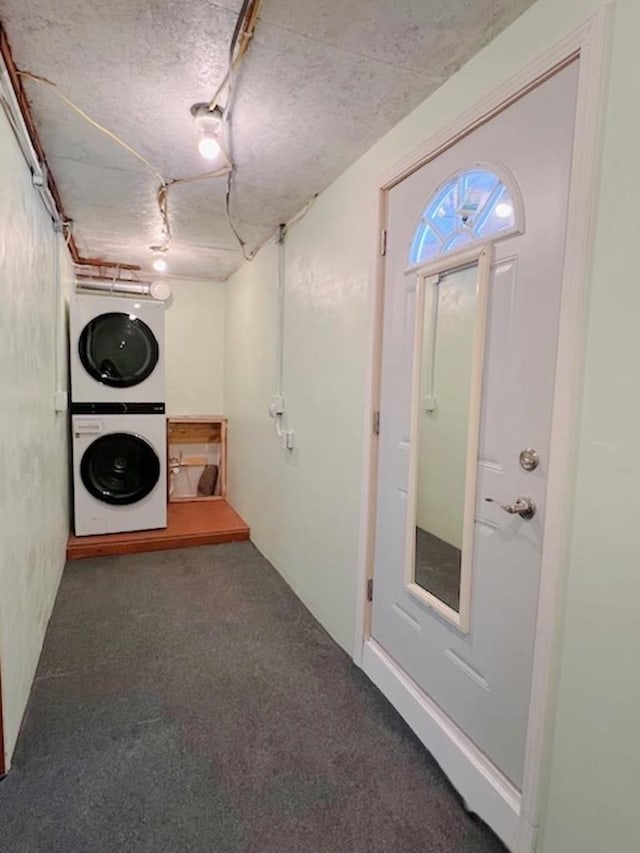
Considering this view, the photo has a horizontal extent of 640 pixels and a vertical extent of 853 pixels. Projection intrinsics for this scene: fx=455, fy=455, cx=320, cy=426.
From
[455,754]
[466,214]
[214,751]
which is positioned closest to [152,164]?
[466,214]

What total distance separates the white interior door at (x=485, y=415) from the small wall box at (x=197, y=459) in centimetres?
309

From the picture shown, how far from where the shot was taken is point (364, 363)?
2090 millimetres

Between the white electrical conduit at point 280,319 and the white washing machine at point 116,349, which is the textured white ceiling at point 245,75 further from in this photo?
the white washing machine at point 116,349

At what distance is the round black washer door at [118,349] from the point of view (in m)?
3.51

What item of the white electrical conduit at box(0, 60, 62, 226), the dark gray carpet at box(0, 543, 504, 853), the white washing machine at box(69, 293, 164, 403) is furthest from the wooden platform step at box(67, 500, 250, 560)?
the white electrical conduit at box(0, 60, 62, 226)

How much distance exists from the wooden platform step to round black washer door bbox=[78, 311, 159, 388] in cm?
122

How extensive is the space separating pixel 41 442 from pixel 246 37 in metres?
1.93

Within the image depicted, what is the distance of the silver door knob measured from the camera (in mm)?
1288

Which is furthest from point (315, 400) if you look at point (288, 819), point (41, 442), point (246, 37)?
point (288, 819)

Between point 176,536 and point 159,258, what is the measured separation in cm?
237

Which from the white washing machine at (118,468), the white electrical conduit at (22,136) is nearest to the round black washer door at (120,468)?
the white washing machine at (118,468)

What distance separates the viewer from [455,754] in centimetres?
154

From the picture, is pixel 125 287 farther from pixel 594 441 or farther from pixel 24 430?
pixel 594 441

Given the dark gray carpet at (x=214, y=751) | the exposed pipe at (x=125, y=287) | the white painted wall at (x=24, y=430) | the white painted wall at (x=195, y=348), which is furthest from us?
the white painted wall at (x=195, y=348)
